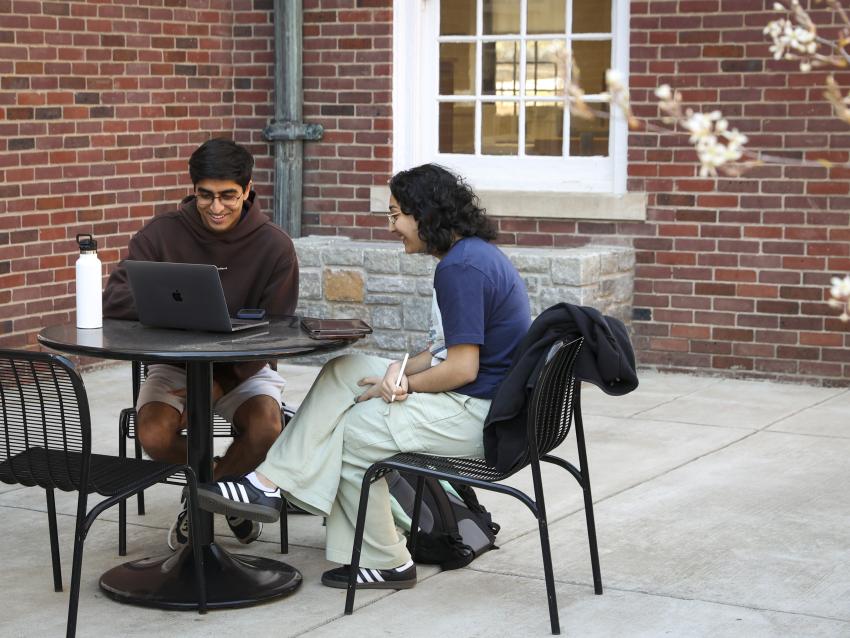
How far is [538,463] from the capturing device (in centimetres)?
376

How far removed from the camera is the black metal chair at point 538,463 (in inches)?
149

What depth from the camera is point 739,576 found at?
14.1 ft

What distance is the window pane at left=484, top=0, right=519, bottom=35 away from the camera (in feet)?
27.3

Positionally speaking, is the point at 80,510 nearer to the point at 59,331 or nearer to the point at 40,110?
the point at 59,331

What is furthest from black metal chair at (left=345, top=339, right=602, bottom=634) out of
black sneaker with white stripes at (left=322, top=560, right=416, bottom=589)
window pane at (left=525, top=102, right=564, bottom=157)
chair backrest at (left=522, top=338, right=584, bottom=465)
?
window pane at (left=525, top=102, right=564, bottom=157)

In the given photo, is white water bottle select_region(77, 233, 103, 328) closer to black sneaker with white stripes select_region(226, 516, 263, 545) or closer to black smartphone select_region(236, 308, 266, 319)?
black smartphone select_region(236, 308, 266, 319)

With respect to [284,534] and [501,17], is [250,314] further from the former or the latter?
[501,17]

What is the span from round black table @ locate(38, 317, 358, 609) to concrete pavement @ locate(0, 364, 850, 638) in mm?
59

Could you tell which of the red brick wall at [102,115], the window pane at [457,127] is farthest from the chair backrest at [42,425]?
the window pane at [457,127]

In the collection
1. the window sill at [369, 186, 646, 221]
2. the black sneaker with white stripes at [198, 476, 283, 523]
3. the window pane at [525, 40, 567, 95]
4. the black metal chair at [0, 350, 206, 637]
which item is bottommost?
the black sneaker with white stripes at [198, 476, 283, 523]

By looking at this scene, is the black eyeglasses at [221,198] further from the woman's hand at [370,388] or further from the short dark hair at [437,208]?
the woman's hand at [370,388]

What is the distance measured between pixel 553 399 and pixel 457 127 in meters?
4.85

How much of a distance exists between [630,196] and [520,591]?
4134 millimetres

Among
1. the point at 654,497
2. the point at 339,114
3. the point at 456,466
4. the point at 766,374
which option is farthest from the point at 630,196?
the point at 456,466
